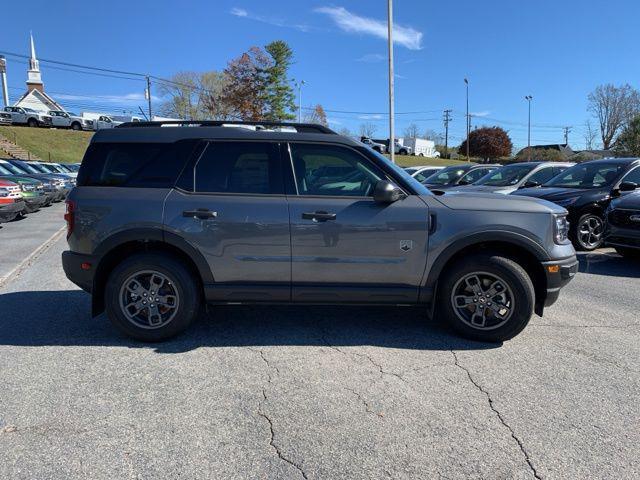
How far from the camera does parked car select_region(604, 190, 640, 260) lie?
7520 mm

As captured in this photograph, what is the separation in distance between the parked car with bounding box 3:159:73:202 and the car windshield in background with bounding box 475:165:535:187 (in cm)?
1504

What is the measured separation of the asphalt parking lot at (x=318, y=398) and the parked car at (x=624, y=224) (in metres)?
3.14

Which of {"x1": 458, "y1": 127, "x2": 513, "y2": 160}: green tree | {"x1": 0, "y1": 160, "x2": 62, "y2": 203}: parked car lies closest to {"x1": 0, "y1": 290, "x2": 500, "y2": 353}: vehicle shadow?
{"x1": 0, "y1": 160, "x2": 62, "y2": 203}: parked car

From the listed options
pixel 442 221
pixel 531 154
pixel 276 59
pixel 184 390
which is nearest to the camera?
pixel 184 390

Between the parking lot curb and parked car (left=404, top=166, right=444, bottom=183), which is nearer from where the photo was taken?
the parking lot curb

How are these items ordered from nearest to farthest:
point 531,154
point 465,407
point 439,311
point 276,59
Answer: point 465,407 → point 439,311 → point 276,59 → point 531,154

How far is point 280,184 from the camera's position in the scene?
14.0ft

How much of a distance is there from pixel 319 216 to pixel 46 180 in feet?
57.3

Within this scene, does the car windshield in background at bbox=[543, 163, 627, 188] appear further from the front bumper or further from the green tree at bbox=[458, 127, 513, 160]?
the green tree at bbox=[458, 127, 513, 160]

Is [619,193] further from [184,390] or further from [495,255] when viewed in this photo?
[184,390]

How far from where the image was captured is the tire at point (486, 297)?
4215mm

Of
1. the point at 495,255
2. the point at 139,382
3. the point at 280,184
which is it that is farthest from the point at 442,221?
the point at 139,382

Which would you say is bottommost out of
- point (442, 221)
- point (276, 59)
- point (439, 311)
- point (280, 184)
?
point (439, 311)

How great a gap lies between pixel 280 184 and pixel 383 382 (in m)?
1.92
